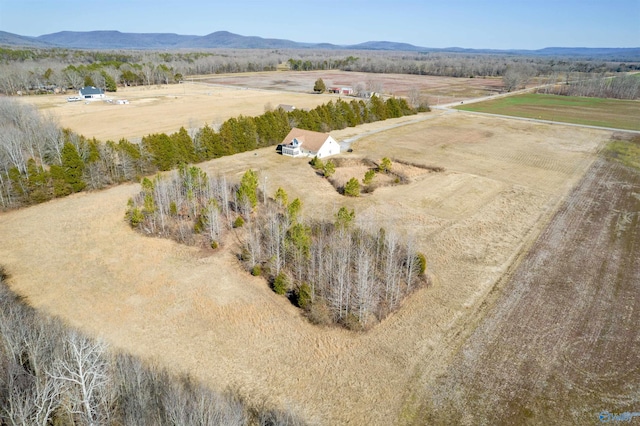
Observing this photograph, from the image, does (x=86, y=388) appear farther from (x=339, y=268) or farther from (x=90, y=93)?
(x=90, y=93)

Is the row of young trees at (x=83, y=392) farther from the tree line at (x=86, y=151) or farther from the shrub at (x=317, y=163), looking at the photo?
the shrub at (x=317, y=163)

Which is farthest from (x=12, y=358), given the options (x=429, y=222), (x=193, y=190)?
(x=429, y=222)

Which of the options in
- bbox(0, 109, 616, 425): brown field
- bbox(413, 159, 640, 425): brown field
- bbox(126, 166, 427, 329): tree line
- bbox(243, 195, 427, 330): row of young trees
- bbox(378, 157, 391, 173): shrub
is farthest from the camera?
bbox(378, 157, 391, 173): shrub

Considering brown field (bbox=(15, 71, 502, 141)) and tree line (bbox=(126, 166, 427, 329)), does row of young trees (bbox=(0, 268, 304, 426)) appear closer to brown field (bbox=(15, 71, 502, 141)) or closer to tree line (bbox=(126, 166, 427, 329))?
tree line (bbox=(126, 166, 427, 329))

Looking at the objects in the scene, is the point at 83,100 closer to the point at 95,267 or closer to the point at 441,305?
the point at 95,267

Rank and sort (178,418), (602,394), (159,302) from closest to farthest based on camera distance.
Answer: (178,418), (602,394), (159,302)

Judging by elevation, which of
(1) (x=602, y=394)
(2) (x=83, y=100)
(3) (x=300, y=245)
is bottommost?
(1) (x=602, y=394)

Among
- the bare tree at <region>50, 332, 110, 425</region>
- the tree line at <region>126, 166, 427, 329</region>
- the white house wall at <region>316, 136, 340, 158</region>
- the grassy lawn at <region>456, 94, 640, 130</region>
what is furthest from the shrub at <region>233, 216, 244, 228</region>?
the grassy lawn at <region>456, 94, 640, 130</region>
